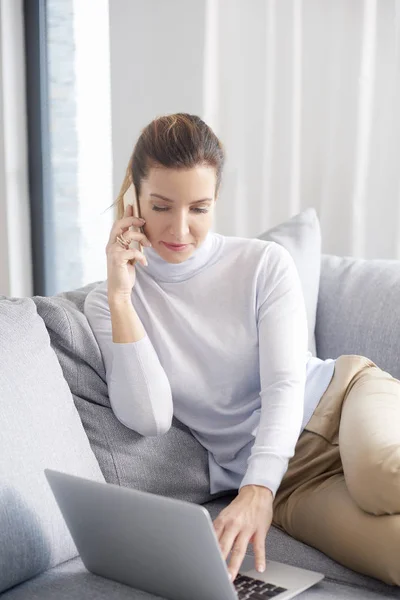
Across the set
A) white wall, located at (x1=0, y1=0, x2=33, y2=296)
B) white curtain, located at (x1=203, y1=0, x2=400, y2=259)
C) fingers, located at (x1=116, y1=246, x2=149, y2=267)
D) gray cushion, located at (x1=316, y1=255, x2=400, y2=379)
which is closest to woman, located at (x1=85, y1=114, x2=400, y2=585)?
fingers, located at (x1=116, y1=246, x2=149, y2=267)

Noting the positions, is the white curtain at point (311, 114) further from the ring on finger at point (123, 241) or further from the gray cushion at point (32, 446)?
the gray cushion at point (32, 446)

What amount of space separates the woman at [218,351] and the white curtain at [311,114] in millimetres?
1049

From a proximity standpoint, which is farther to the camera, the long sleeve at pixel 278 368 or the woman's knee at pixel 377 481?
the long sleeve at pixel 278 368

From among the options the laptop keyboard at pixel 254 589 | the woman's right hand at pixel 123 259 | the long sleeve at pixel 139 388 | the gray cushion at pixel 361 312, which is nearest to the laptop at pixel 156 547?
the laptop keyboard at pixel 254 589

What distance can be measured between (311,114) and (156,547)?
1958 millimetres

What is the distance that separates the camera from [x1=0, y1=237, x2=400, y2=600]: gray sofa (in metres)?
1.41

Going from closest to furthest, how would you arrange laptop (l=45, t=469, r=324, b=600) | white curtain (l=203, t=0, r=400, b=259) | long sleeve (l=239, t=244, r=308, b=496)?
1. laptop (l=45, t=469, r=324, b=600)
2. long sleeve (l=239, t=244, r=308, b=496)
3. white curtain (l=203, t=0, r=400, b=259)

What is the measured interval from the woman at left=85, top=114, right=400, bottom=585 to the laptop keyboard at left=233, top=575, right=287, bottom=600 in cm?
22

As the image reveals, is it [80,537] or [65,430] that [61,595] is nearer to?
[80,537]

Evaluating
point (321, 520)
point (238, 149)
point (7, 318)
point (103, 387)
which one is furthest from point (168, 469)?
point (238, 149)

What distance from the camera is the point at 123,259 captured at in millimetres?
1785

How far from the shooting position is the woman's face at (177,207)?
172cm

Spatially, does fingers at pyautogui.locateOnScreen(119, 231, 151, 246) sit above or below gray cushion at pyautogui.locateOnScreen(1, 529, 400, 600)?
above

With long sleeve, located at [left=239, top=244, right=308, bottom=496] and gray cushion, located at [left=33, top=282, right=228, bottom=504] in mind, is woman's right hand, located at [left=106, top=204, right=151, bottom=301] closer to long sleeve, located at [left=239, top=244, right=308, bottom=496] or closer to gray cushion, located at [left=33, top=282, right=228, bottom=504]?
gray cushion, located at [left=33, top=282, right=228, bottom=504]
